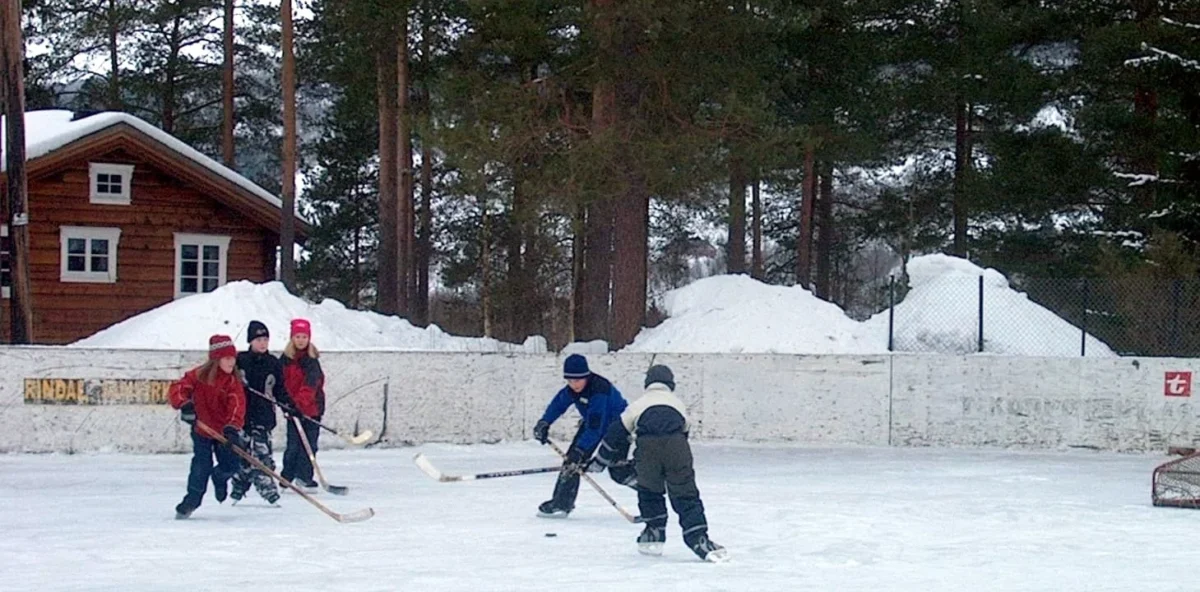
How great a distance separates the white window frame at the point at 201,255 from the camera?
29766 mm

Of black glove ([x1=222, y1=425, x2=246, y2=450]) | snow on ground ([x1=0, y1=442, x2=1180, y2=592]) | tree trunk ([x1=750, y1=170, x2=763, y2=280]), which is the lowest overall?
snow on ground ([x1=0, y1=442, x2=1180, y2=592])

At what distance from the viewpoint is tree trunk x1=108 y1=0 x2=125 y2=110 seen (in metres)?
35.3

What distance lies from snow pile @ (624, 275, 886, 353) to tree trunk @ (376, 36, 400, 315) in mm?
9830

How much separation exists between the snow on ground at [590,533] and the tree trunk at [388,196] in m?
16.1

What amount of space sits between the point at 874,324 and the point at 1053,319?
98.4 inches

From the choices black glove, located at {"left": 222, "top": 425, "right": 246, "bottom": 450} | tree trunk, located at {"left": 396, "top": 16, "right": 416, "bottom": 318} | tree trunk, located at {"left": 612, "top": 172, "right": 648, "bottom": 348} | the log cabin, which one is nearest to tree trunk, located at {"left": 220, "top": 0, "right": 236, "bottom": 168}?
tree trunk, located at {"left": 396, "top": 16, "right": 416, "bottom": 318}

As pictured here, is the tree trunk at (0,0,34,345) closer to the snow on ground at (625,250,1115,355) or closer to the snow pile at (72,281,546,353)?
the snow pile at (72,281,546,353)

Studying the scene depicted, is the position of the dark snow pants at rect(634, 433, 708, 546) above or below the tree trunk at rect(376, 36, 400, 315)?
below

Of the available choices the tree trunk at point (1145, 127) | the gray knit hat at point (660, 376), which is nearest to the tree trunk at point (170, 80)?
the tree trunk at point (1145, 127)

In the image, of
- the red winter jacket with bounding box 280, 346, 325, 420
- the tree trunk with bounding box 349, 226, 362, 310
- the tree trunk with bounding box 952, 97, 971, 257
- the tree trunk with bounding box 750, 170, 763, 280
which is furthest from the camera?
the tree trunk with bounding box 349, 226, 362, 310

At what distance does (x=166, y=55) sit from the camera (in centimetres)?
3931

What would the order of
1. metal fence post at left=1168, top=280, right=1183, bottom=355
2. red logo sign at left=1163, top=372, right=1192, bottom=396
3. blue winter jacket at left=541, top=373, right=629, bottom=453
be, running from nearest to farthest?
blue winter jacket at left=541, top=373, right=629, bottom=453, red logo sign at left=1163, top=372, right=1192, bottom=396, metal fence post at left=1168, top=280, right=1183, bottom=355

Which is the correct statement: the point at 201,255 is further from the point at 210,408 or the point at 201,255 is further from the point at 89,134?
the point at 210,408

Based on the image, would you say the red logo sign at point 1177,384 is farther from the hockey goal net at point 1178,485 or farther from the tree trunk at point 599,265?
the tree trunk at point 599,265
